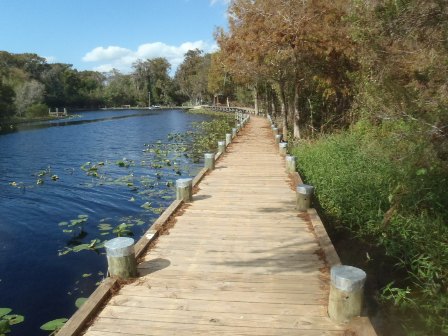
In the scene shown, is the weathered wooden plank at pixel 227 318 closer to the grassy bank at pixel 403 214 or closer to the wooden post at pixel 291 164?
the grassy bank at pixel 403 214

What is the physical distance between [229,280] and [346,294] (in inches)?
57.1

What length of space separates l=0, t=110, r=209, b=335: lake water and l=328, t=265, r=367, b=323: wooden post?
470 cm

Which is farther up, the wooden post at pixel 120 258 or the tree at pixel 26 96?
the tree at pixel 26 96

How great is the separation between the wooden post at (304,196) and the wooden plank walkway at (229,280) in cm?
21

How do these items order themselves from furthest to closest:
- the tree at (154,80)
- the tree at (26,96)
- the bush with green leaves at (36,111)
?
1. the tree at (154,80)
2. the bush with green leaves at (36,111)
3. the tree at (26,96)

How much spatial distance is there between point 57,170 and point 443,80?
56.4ft

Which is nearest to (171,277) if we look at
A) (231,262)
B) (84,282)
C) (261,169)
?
(231,262)

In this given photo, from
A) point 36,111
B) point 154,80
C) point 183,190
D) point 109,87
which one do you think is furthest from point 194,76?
point 183,190

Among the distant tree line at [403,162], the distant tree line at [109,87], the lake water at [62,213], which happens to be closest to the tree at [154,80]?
the distant tree line at [109,87]

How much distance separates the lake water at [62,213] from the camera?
22.9 ft

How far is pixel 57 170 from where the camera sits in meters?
18.5

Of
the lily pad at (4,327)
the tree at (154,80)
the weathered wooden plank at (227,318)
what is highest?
the tree at (154,80)

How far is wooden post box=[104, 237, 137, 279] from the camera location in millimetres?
4398

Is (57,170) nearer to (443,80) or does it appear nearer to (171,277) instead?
(171,277)
